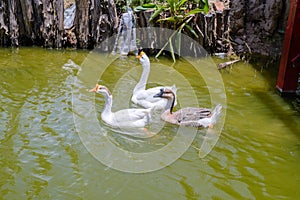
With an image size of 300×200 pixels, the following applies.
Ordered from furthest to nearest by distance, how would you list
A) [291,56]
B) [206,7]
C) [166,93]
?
[206,7], [291,56], [166,93]

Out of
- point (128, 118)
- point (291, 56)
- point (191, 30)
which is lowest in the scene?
point (128, 118)

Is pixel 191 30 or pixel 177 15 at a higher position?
pixel 177 15

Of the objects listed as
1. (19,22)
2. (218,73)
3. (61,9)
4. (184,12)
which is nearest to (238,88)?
(218,73)

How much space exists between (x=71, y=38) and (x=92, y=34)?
0.54 m

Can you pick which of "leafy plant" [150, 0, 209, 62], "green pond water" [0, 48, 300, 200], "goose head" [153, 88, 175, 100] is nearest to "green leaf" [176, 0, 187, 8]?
"leafy plant" [150, 0, 209, 62]

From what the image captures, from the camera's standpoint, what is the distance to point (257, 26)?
945cm

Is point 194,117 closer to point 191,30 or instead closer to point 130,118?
point 130,118

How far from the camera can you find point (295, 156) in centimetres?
484

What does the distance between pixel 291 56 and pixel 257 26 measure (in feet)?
9.52

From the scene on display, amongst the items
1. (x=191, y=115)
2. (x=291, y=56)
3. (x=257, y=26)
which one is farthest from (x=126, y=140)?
(x=257, y=26)

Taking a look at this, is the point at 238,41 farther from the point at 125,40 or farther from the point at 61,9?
the point at 61,9

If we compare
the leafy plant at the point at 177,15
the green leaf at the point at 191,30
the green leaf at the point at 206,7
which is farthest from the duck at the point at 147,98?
the green leaf at the point at 206,7

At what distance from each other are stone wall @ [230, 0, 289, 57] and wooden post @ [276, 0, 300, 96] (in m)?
2.24

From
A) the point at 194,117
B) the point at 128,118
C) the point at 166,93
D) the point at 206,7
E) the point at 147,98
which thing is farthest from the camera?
the point at 206,7
